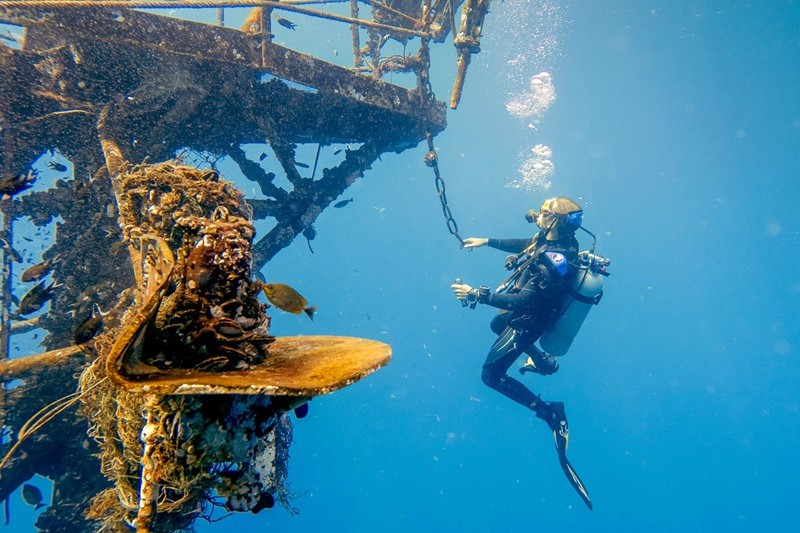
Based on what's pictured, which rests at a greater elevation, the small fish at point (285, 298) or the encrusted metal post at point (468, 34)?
the encrusted metal post at point (468, 34)

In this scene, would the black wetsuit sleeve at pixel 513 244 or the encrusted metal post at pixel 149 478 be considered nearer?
the encrusted metal post at pixel 149 478

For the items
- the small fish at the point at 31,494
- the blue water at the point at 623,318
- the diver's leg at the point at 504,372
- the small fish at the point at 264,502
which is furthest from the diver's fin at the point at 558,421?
the blue water at the point at 623,318

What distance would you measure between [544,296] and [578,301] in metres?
0.90

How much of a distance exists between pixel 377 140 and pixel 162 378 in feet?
23.4

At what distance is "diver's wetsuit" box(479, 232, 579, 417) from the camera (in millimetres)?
7105

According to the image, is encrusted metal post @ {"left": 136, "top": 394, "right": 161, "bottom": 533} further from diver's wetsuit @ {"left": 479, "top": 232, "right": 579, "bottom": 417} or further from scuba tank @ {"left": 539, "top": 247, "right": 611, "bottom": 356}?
scuba tank @ {"left": 539, "top": 247, "right": 611, "bottom": 356}

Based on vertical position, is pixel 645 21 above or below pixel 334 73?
above

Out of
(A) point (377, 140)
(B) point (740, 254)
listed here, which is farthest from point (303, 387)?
(B) point (740, 254)

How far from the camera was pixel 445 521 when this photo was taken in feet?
142

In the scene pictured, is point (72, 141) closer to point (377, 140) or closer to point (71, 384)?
point (71, 384)

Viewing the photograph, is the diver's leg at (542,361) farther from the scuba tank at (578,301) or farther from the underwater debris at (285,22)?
the underwater debris at (285,22)

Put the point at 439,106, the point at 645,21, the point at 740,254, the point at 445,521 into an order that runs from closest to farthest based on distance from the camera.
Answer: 1. the point at 439,106
2. the point at 645,21
3. the point at 445,521
4. the point at 740,254

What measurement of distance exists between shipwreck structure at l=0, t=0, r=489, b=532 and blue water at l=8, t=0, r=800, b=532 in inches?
876

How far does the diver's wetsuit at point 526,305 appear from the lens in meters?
7.11
